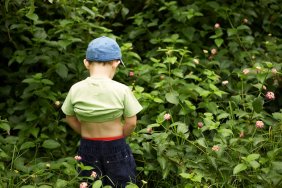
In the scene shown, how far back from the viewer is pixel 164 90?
3727 millimetres

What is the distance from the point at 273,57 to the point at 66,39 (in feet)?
5.85

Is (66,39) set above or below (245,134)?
above

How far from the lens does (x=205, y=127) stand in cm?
327

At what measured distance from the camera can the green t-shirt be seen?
2766 millimetres

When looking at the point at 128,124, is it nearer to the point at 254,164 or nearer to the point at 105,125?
the point at 105,125

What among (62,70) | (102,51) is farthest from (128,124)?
(62,70)

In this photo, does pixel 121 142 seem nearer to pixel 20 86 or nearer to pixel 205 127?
pixel 205 127

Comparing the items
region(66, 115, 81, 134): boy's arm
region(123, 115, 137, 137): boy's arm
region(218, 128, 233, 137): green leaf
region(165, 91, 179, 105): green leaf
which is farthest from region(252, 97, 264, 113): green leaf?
region(66, 115, 81, 134): boy's arm

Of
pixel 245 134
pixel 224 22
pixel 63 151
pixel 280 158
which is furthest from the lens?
pixel 224 22

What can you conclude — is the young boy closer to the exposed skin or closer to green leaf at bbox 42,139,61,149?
the exposed skin

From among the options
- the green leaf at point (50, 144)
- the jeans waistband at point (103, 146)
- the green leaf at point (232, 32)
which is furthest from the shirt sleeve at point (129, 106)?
the green leaf at point (232, 32)

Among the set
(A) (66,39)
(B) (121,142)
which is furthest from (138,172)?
(A) (66,39)

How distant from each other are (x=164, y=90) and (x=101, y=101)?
104cm

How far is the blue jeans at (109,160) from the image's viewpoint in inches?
112
